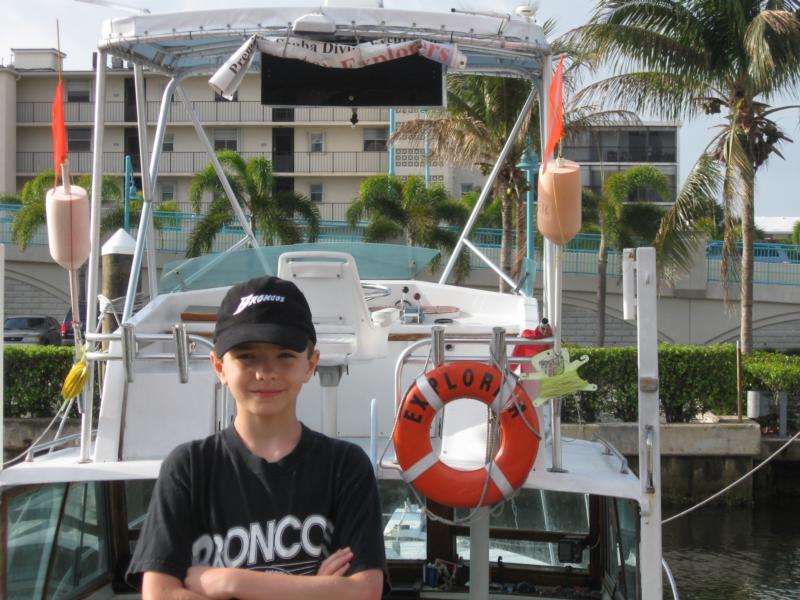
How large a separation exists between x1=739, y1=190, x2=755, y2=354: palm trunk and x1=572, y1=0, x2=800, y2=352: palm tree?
0.06 ft

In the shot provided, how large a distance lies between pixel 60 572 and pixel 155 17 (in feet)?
9.07

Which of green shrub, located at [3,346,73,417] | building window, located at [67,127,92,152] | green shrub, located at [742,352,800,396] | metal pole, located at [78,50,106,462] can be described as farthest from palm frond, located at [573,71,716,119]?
building window, located at [67,127,92,152]

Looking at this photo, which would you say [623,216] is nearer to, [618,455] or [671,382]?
[671,382]

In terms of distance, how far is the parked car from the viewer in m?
28.9

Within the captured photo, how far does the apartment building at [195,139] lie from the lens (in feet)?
151

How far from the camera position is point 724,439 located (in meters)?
14.9

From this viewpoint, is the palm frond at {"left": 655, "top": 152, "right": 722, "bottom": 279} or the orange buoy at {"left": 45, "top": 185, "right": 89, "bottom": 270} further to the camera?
the palm frond at {"left": 655, "top": 152, "right": 722, "bottom": 279}

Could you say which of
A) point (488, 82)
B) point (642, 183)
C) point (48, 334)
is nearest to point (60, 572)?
point (488, 82)

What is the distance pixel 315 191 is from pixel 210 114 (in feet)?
18.4

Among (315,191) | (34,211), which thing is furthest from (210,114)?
(34,211)

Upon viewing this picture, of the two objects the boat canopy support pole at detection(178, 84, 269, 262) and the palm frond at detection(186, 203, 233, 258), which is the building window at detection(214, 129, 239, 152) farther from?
the boat canopy support pole at detection(178, 84, 269, 262)

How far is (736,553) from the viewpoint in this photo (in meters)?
13.3

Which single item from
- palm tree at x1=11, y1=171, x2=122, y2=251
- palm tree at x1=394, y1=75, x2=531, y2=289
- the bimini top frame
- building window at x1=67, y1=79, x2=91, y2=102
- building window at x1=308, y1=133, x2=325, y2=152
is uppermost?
building window at x1=67, y1=79, x2=91, y2=102

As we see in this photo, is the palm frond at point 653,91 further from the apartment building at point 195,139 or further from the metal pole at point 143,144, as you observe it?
the apartment building at point 195,139
